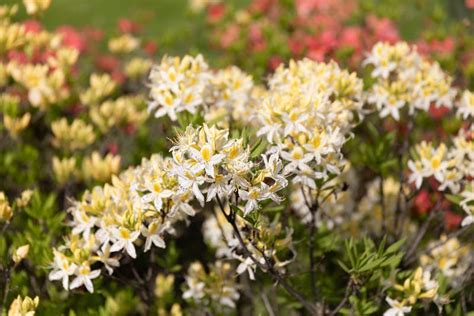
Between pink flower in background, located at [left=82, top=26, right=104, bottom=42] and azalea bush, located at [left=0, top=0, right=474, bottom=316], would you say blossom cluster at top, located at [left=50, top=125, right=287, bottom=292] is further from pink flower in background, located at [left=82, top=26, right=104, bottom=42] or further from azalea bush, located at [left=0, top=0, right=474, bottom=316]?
pink flower in background, located at [left=82, top=26, right=104, bottom=42]

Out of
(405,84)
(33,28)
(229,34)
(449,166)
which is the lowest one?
(229,34)

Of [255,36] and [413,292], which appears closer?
[413,292]

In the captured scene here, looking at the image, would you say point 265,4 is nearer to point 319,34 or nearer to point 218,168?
point 319,34

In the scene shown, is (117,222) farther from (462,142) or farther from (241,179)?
(462,142)

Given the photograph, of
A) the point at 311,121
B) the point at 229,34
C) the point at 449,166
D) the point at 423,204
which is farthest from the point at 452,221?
the point at 229,34

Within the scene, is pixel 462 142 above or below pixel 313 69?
below

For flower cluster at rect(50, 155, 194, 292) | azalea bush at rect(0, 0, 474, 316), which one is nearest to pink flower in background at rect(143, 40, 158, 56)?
azalea bush at rect(0, 0, 474, 316)

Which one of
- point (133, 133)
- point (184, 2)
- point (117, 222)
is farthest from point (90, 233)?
point (184, 2)

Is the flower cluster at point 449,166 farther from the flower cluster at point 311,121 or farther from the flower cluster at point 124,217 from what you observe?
the flower cluster at point 124,217
